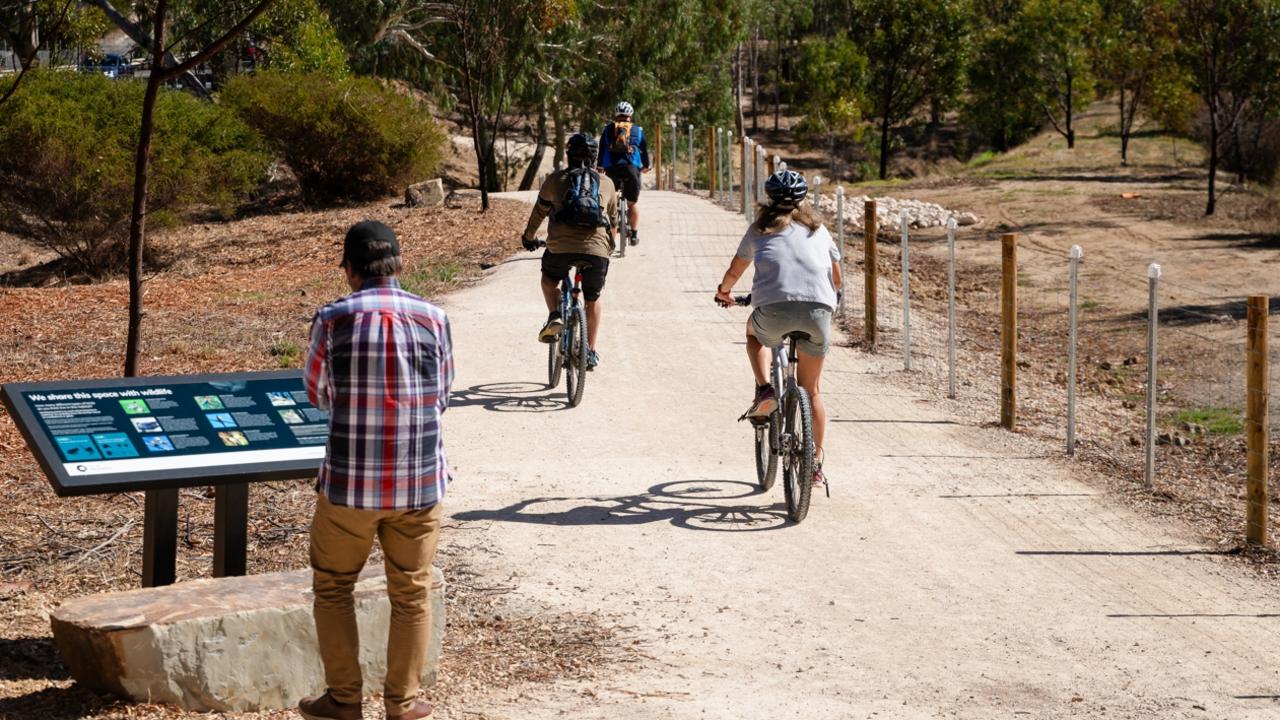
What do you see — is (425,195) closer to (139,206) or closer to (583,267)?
(583,267)

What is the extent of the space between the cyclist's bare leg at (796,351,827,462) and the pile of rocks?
20.2m

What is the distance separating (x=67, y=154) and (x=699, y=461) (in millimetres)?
13146

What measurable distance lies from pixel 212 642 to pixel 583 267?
19.8 feet

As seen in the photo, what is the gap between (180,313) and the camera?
1555 centimetres

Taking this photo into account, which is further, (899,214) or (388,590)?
(899,214)

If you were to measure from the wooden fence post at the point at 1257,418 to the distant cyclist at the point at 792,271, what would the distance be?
2.17 meters

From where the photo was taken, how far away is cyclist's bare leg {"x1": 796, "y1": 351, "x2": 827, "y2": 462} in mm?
8109

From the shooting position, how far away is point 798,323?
7.95 m

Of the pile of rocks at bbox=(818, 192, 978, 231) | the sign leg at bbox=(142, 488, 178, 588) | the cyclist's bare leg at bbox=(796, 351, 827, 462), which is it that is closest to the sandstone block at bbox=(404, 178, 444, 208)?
the pile of rocks at bbox=(818, 192, 978, 231)

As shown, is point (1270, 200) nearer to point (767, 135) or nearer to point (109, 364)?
point (109, 364)

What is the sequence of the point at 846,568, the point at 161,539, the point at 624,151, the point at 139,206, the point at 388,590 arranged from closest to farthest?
the point at 388,590
the point at 161,539
the point at 846,568
the point at 139,206
the point at 624,151

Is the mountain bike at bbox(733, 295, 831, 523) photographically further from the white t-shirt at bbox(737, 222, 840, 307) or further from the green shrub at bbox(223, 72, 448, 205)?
the green shrub at bbox(223, 72, 448, 205)

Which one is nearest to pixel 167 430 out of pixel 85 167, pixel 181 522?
pixel 181 522

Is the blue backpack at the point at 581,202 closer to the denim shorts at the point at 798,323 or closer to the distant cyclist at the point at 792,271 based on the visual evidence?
the distant cyclist at the point at 792,271
